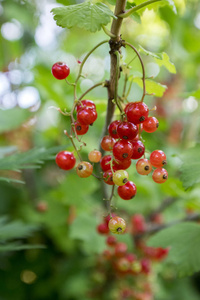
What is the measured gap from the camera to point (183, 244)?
0.93 meters

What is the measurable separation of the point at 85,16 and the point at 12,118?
87 cm

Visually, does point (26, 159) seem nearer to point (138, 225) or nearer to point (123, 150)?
point (123, 150)

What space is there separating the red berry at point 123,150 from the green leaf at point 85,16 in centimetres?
19

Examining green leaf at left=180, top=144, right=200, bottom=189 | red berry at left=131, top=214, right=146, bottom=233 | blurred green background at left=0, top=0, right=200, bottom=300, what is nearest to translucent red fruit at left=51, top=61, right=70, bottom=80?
green leaf at left=180, top=144, right=200, bottom=189

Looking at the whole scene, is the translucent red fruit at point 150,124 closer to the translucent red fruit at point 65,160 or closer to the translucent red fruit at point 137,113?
the translucent red fruit at point 137,113

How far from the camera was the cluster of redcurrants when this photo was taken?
1120 millimetres

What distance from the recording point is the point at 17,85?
1.74 m

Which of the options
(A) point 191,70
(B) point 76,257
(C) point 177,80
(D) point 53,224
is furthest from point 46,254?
(C) point 177,80

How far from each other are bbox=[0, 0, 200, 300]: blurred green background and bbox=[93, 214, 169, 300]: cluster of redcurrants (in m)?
0.05

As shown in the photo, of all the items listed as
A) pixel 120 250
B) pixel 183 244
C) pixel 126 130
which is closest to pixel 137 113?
pixel 126 130

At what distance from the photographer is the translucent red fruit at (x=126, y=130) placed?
20.3 inches

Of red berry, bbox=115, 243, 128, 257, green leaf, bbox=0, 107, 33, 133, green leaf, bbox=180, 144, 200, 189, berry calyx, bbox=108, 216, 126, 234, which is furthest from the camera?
green leaf, bbox=0, 107, 33, 133

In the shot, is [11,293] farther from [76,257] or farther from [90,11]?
[90,11]

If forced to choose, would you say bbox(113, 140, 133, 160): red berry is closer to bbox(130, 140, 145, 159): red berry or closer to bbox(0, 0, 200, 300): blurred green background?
bbox(130, 140, 145, 159): red berry
